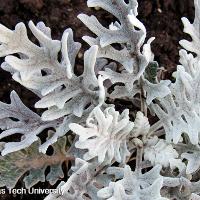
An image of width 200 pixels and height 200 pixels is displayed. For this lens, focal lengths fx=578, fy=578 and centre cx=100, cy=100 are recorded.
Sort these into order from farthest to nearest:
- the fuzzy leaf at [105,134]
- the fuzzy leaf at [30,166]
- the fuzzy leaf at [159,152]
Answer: the fuzzy leaf at [30,166]
the fuzzy leaf at [159,152]
the fuzzy leaf at [105,134]

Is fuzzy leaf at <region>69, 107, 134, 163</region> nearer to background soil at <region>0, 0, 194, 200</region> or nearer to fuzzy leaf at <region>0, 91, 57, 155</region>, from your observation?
fuzzy leaf at <region>0, 91, 57, 155</region>

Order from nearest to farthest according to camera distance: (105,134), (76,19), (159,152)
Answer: (105,134), (159,152), (76,19)

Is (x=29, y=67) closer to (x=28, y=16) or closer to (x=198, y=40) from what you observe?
(x=198, y=40)

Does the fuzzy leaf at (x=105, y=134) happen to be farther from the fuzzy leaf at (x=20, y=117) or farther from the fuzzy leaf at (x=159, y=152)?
the fuzzy leaf at (x=20, y=117)

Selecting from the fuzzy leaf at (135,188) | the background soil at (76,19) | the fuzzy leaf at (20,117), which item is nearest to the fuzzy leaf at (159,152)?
the fuzzy leaf at (135,188)

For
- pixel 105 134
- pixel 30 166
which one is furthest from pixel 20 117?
pixel 105 134

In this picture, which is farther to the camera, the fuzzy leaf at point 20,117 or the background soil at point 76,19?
the background soil at point 76,19

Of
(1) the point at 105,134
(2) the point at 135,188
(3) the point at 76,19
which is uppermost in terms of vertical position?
(3) the point at 76,19

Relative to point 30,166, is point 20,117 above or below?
above

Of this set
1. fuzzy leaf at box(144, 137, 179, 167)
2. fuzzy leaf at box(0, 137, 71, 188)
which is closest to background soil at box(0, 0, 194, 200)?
fuzzy leaf at box(0, 137, 71, 188)

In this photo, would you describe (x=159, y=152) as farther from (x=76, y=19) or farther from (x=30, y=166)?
(x=76, y=19)
